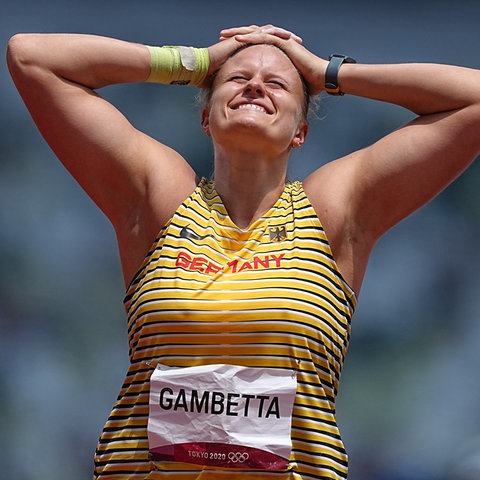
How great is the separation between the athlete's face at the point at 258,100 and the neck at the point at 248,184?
69 millimetres

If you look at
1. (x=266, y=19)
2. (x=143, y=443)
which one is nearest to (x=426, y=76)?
(x=143, y=443)

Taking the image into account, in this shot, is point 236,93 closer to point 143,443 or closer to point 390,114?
point 143,443

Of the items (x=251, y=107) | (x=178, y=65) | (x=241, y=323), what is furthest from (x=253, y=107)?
(x=241, y=323)

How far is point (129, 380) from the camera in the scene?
2805mm

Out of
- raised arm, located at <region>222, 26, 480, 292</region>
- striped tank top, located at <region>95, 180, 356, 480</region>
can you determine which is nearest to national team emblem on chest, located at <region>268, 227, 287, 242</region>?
striped tank top, located at <region>95, 180, 356, 480</region>

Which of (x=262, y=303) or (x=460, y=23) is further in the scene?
(x=460, y=23)

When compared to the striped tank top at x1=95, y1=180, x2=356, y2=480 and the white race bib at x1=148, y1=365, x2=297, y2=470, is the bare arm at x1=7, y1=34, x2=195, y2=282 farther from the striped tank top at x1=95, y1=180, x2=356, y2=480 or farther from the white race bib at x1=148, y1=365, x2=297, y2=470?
the white race bib at x1=148, y1=365, x2=297, y2=470

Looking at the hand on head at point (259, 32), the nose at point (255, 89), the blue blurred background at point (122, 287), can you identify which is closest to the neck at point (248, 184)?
the nose at point (255, 89)

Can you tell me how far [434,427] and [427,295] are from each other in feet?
1.80

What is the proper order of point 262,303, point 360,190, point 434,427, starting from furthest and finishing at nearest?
point 434,427, point 360,190, point 262,303

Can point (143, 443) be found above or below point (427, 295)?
below

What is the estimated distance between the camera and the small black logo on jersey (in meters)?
2.85

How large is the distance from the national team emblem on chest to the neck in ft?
0.39

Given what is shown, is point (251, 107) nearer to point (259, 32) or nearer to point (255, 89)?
point (255, 89)
